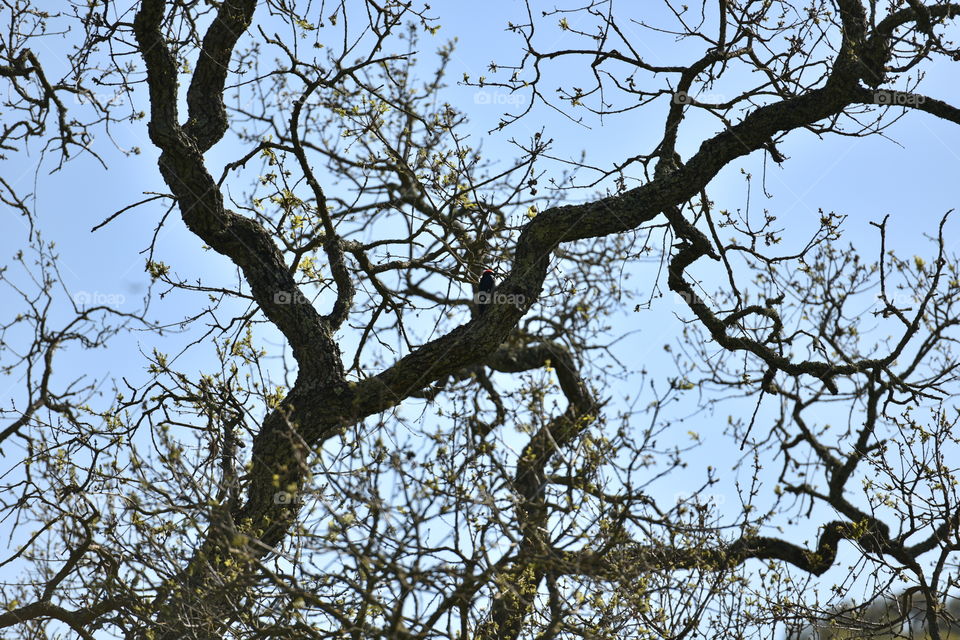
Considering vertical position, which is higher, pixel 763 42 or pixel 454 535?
pixel 763 42

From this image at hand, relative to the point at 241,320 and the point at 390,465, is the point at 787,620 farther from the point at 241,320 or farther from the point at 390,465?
the point at 241,320

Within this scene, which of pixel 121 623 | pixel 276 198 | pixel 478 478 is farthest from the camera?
pixel 276 198

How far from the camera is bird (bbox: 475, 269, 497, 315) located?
191 inches

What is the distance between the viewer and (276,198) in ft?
19.4

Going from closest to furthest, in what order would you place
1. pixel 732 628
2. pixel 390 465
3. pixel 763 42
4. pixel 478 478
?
pixel 390 465 < pixel 478 478 < pixel 732 628 < pixel 763 42

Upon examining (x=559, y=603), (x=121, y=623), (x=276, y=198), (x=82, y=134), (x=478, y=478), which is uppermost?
(x=82, y=134)

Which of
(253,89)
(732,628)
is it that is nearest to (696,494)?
(732,628)

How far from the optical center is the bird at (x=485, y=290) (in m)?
4.85

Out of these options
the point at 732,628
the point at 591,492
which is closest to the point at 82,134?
the point at 591,492

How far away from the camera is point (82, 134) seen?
6.10m

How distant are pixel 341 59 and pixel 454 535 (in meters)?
3.04

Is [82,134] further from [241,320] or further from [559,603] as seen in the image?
[559,603]

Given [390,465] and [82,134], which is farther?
[82,134]

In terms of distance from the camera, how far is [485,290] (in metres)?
5.61
